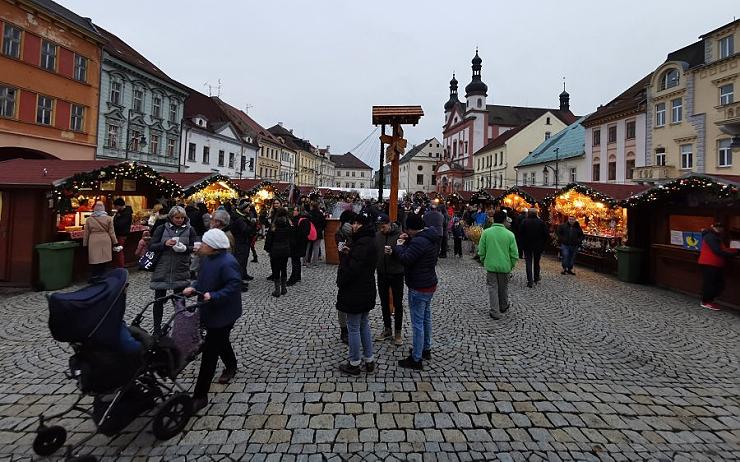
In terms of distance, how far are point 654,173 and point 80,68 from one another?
39059mm

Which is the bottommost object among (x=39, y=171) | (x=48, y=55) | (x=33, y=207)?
(x=33, y=207)

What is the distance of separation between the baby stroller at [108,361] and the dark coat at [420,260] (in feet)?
9.06

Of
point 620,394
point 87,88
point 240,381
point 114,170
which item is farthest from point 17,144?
point 620,394

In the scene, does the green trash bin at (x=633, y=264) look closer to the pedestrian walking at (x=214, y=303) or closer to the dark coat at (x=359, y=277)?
the dark coat at (x=359, y=277)

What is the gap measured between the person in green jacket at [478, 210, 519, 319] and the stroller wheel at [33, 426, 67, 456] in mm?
6322

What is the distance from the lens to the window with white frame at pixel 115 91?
2527 cm

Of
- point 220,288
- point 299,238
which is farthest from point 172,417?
point 299,238

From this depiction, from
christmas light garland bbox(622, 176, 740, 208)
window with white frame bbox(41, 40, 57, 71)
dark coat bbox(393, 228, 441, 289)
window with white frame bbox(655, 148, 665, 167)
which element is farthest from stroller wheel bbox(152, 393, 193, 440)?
window with white frame bbox(655, 148, 665, 167)

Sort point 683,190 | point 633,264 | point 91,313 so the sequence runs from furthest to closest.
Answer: point 633,264 → point 683,190 → point 91,313

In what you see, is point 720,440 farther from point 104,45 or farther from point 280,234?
point 104,45

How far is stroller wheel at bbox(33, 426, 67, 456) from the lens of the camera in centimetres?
305

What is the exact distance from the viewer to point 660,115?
1151 inches

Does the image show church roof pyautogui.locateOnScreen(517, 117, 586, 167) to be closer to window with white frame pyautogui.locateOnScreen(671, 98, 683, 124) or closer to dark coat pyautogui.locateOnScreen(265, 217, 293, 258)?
window with white frame pyautogui.locateOnScreen(671, 98, 683, 124)

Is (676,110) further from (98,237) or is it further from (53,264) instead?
(53,264)
